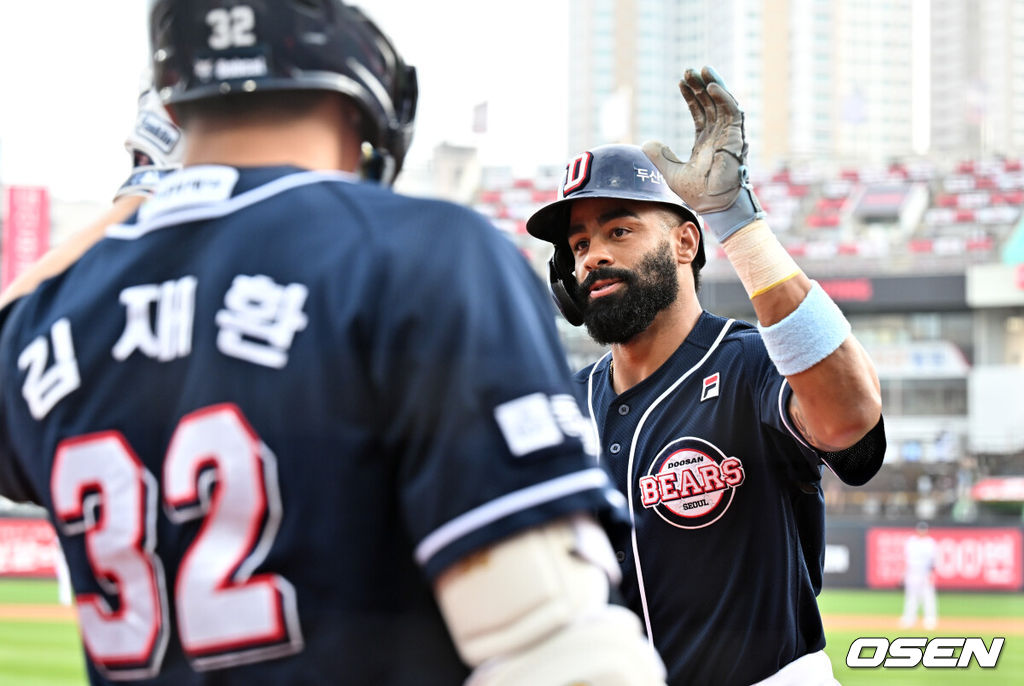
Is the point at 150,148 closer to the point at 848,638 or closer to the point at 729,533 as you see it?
the point at 729,533

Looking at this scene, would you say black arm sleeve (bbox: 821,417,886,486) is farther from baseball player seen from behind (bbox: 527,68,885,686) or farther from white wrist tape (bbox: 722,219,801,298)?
white wrist tape (bbox: 722,219,801,298)

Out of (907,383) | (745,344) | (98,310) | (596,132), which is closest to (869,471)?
(745,344)

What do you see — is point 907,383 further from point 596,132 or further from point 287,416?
point 596,132

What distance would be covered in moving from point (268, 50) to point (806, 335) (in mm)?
1331

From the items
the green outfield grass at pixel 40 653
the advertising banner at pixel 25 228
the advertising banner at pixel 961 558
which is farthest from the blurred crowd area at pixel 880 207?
the green outfield grass at pixel 40 653

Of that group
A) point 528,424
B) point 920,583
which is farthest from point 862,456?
point 920,583

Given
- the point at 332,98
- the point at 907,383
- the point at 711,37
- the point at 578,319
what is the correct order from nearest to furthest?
the point at 332,98 < the point at 578,319 < the point at 907,383 < the point at 711,37

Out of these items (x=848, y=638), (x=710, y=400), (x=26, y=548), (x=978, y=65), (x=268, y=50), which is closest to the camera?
(x=268, y=50)

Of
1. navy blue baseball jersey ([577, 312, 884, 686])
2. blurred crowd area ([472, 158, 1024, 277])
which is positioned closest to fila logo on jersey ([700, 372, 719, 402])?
navy blue baseball jersey ([577, 312, 884, 686])

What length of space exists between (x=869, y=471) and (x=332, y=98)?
1636 mm

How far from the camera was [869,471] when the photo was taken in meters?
2.52

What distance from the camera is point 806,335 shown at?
227cm

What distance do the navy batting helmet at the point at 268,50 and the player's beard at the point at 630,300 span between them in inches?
61.4

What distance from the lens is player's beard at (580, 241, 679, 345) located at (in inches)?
114
